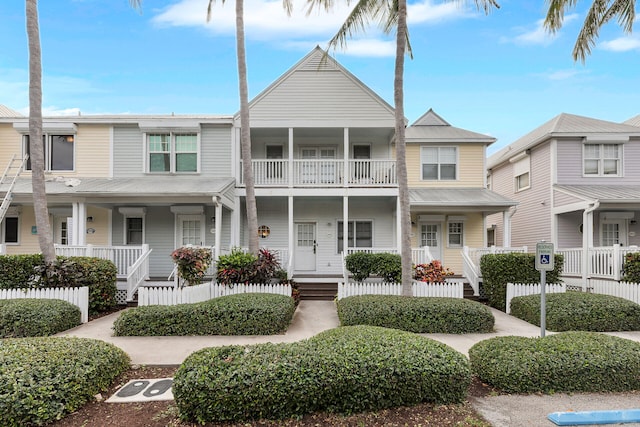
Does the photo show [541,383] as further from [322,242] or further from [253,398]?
[322,242]

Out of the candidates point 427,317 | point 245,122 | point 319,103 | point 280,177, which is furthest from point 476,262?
point 245,122

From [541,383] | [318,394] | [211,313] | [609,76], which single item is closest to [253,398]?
[318,394]

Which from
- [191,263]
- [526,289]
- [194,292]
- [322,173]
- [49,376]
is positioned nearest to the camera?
[49,376]

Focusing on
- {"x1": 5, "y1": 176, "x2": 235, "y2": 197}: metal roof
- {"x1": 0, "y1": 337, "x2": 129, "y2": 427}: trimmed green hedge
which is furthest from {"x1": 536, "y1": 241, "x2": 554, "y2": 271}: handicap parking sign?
{"x1": 5, "y1": 176, "x2": 235, "y2": 197}: metal roof

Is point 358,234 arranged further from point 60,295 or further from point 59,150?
point 59,150

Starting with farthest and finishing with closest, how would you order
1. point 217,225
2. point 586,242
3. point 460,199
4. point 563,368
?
point 460,199, point 586,242, point 217,225, point 563,368

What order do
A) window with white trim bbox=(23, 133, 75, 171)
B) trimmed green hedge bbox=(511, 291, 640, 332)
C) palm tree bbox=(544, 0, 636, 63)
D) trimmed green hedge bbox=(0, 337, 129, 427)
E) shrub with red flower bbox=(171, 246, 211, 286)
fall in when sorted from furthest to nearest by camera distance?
window with white trim bbox=(23, 133, 75, 171) < palm tree bbox=(544, 0, 636, 63) < shrub with red flower bbox=(171, 246, 211, 286) < trimmed green hedge bbox=(511, 291, 640, 332) < trimmed green hedge bbox=(0, 337, 129, 427)

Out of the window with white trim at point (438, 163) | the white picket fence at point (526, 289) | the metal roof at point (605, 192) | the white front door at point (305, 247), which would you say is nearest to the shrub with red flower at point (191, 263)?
the white front door at point (305, 247)

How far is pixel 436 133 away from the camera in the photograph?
15375mm

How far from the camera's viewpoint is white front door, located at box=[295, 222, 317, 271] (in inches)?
562

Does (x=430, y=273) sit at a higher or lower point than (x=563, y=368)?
higher

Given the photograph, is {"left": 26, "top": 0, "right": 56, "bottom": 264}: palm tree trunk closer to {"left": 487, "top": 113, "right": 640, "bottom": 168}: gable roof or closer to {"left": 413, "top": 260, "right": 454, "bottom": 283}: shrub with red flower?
{"left": 413, "top": 260, "right": 454, "bottom": 283}: shrub with red flower

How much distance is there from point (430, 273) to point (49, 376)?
28.8ft

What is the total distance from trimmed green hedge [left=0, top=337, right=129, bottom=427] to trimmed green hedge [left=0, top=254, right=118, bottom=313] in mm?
4358
